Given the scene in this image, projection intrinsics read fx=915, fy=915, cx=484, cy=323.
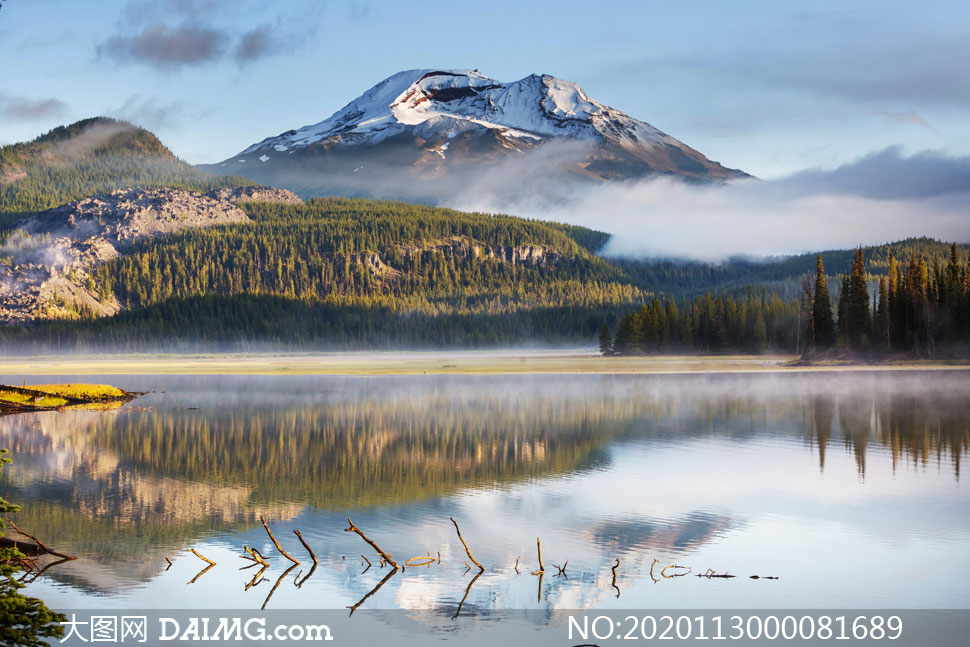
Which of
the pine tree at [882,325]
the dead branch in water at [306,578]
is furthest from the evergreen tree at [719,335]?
the dead branch in water at [306,578]

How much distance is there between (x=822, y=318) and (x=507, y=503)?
285 feet

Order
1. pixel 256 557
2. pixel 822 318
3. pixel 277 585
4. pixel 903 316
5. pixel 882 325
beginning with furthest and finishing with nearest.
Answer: pixel 822 318 → pixel 882 325 → pixel 903 316 → pixel 256 557 → pixel 277 585

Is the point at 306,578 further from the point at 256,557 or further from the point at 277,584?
the point at 256,557

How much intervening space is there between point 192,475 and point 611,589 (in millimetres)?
16407

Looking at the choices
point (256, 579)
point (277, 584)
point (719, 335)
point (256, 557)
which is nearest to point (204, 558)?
point (256, 557)

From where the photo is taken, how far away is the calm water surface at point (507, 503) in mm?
16297

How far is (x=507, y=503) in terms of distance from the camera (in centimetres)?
2350

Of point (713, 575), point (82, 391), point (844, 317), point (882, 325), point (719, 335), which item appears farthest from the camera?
point (719, 335)

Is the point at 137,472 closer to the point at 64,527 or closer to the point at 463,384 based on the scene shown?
the point at 64,527

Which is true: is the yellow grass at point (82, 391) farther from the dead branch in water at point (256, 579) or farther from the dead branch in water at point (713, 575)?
the dead branch in water at point (713, 575)

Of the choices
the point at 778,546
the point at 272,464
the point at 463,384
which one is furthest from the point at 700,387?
the point at 778,546

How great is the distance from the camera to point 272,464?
99.2ft

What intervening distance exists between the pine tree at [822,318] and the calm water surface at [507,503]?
175 ft

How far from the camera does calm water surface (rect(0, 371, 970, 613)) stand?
16.3 m
